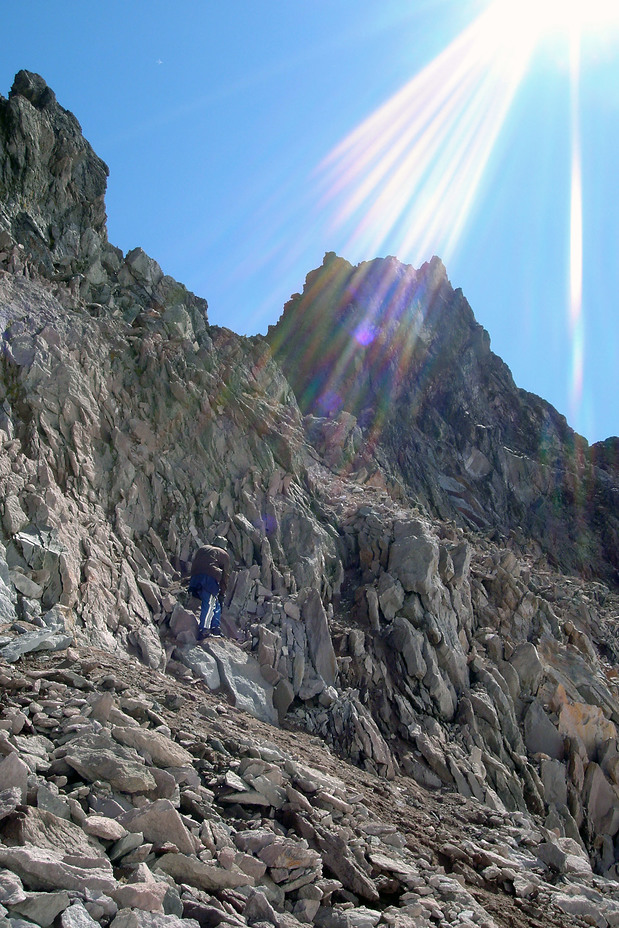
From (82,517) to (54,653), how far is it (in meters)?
6.14

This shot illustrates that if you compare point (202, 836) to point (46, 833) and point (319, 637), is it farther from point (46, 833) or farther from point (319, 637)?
point (319, 637)

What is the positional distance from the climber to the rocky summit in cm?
53

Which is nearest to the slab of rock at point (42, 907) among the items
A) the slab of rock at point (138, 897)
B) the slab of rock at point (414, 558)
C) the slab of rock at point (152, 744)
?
the slab of rock at point (138, 897)

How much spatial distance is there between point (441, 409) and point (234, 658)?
132ft

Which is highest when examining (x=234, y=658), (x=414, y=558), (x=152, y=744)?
(x=414, y=558)

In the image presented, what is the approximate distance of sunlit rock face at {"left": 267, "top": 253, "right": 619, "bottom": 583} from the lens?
1731 inches

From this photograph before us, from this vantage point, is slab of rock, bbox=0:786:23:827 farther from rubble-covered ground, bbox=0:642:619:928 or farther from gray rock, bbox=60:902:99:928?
gray rock, bbox=60:902:99:928

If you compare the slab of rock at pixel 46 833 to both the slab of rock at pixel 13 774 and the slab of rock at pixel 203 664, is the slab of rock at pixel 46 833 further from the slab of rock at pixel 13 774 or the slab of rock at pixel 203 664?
the slab of rock at pixel 203 664

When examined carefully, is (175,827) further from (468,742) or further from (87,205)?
(87,205)

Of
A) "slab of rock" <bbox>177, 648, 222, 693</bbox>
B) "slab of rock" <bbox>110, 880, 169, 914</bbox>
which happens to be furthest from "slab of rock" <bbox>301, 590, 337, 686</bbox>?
"slab of rock" <bbox>110, 880, 169, 914</bbox>

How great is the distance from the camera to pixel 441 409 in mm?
51250

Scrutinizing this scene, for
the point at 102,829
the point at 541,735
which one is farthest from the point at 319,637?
the point at 102,829

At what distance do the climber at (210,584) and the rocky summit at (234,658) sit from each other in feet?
1.74

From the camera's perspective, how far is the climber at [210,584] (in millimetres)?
14555
